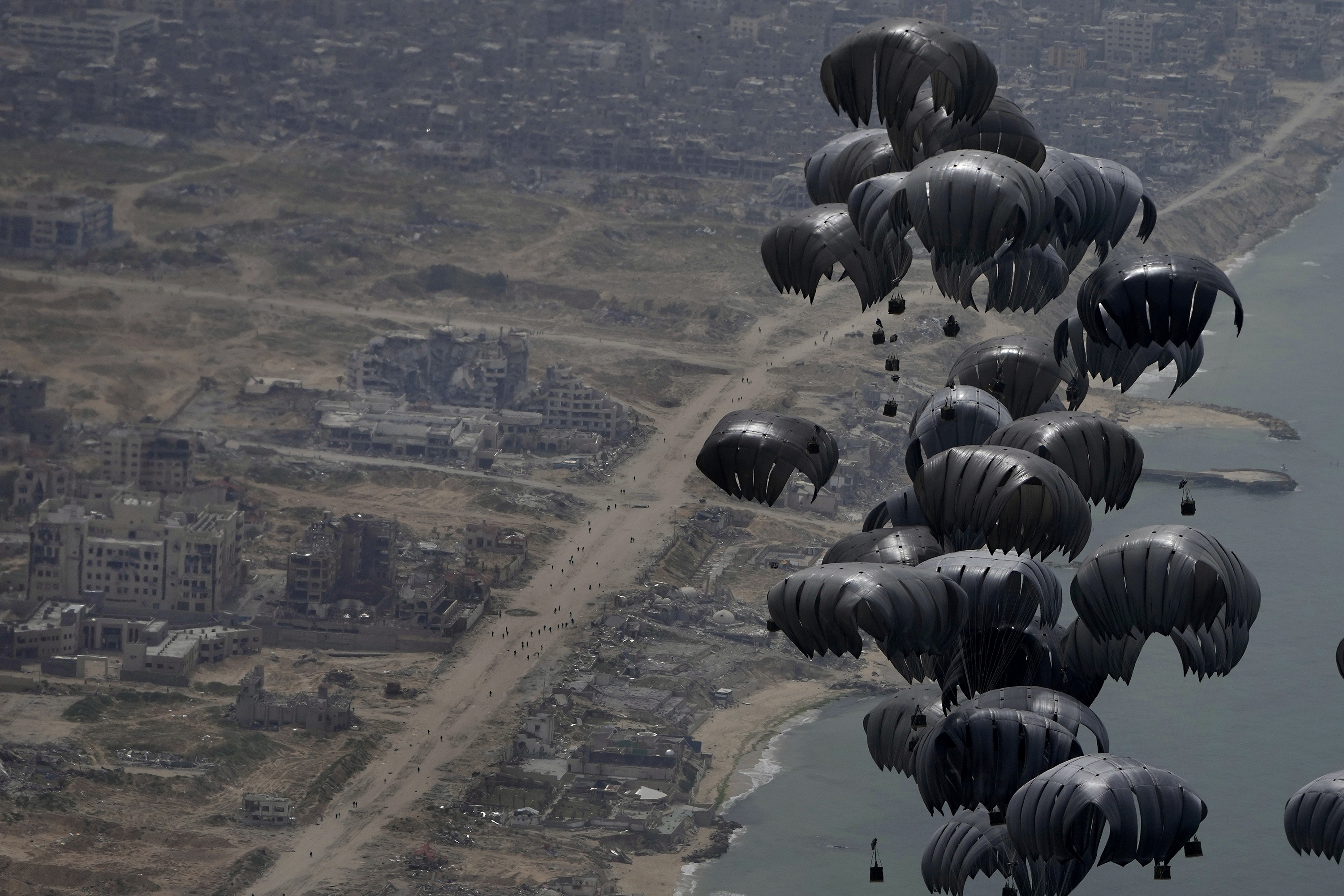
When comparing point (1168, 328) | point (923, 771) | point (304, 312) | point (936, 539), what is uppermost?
point (1168, 328)

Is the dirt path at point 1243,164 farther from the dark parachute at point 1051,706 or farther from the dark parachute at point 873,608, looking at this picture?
the dark parachute at point 873,608

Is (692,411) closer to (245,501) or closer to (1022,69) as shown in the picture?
(245,501)

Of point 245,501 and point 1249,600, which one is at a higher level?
point 1249,600

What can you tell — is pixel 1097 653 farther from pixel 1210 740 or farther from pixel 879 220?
pixel 1210 740

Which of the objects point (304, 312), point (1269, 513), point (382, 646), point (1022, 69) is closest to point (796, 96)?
point (1022, 69)

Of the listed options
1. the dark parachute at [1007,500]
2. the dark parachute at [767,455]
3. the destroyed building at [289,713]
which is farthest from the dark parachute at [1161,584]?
the destroyed building at [289,713]

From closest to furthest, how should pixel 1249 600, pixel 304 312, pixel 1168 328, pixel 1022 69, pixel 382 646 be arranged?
pixel 1249 600, pixel 1168 328, pixel 382 646, pixel 304 312, pixel 1022 69
